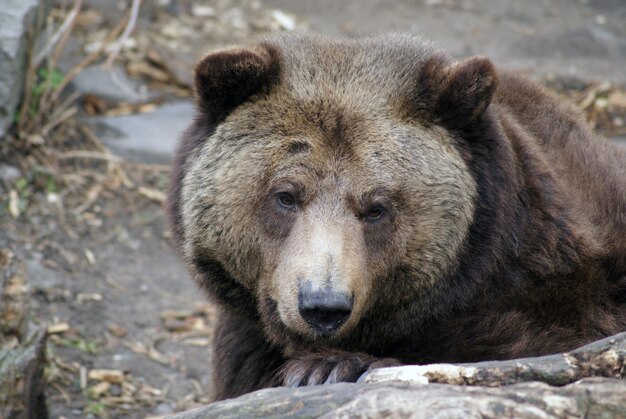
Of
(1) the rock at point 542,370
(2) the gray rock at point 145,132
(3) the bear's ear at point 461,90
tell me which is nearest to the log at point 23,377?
(3) the bear's ear at point 461,90

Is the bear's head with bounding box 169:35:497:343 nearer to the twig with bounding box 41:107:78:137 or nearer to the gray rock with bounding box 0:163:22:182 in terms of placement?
the gray rock with bounding box 0:163:22:182

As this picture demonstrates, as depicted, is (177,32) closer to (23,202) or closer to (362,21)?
(362,21)

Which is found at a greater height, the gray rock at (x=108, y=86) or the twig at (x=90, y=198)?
the gray rock at (x=108, y=86)

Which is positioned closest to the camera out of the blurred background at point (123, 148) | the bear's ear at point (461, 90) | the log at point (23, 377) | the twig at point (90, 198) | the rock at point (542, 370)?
the rock at point (542, 370)

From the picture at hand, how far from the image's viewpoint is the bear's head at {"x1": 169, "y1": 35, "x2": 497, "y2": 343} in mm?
4699

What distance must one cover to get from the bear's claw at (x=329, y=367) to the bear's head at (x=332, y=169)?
177 mm

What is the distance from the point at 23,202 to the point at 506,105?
491 centimetres

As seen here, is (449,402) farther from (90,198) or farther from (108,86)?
(108,86)

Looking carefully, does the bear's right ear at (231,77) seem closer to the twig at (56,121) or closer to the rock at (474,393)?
the rock at (474,393)

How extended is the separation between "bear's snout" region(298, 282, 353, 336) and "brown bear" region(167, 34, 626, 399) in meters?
0.14

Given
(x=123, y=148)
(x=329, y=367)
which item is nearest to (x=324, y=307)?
(x=329, y=367)

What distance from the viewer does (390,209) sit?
4.75m

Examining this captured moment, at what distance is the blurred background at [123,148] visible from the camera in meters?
7.14

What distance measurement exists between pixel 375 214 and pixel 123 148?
585 cm
